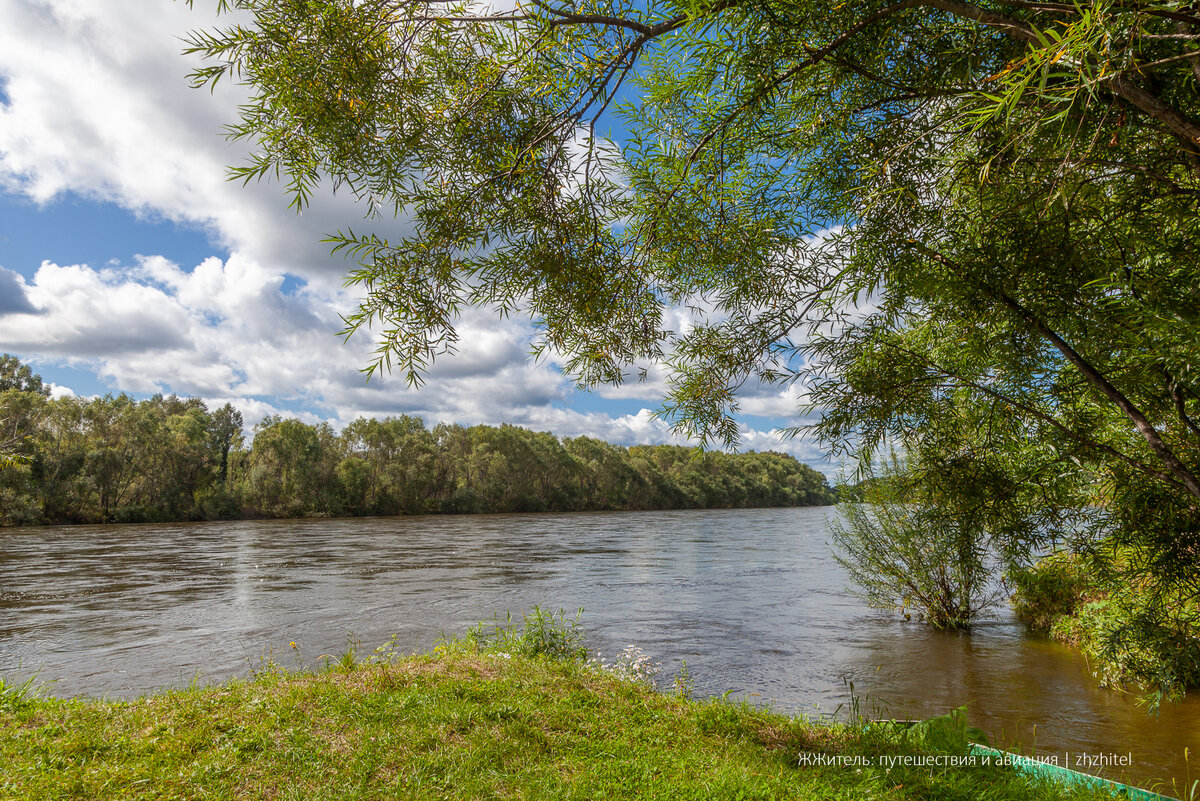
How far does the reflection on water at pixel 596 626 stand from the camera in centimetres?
879

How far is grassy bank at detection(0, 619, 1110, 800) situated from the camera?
3748mm

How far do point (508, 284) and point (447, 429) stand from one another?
75374 millimetres

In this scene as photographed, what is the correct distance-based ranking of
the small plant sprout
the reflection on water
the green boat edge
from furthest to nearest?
the reflection on water
the small plant sprout
the green boat edge

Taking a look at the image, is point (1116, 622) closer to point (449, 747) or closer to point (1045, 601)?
point (449, 747)

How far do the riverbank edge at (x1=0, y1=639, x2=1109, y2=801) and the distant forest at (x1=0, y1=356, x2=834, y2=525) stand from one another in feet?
84.0

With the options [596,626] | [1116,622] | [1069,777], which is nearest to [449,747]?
[1069,777]

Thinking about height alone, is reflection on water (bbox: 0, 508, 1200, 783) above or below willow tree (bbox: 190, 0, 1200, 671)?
below

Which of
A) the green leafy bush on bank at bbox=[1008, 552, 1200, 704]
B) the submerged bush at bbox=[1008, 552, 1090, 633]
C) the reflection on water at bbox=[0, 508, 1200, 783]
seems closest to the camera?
the green leafy bush on bank at bbox=[1008, 552, 1200, 704]

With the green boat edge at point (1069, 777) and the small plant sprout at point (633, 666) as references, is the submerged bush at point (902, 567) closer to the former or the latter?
the small plant sprout at point (633, 666)

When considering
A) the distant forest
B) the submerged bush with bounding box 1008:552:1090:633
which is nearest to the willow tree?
the submerged bush with bounding box 1008:552:1090:633

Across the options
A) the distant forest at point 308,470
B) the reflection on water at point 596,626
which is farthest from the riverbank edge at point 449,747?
the distant forest at point 308,470

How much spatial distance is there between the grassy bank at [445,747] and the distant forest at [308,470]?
84.0 ft

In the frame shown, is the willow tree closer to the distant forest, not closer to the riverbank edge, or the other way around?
the riverbank edge

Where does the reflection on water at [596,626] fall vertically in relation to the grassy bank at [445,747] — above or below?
below
